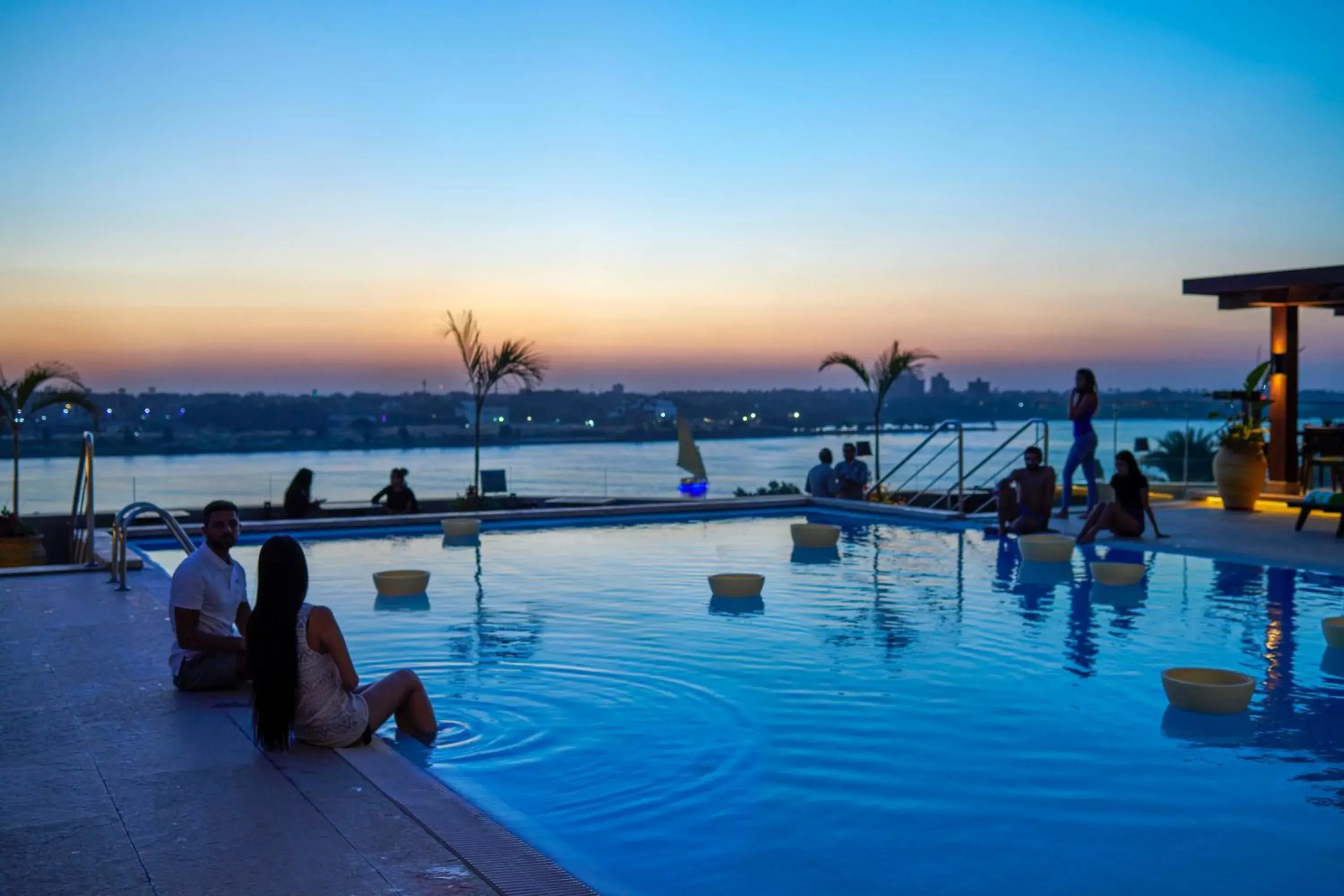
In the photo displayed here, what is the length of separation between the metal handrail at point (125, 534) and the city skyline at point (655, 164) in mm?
7814

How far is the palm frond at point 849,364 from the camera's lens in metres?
21.2

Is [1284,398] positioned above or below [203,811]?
above

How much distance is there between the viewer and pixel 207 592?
5445mm

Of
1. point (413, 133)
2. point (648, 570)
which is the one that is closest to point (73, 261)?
point (413, 133)

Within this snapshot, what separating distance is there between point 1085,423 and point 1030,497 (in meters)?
1.10

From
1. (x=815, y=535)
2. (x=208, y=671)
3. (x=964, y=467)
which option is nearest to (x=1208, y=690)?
(x=208, y=671)

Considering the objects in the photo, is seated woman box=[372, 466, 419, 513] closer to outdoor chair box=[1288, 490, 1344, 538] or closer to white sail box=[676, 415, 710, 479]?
white sail box=[676, 415, 710, 479]

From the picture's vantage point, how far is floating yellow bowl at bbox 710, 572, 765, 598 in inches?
361

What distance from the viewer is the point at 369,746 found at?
15.3ft

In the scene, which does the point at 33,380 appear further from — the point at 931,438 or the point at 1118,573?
the point at 1118,573

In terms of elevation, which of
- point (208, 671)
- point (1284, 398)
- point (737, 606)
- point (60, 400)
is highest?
point (1284, 398)

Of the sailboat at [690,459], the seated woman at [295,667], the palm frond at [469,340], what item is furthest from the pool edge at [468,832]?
the sailboat at [690,459]

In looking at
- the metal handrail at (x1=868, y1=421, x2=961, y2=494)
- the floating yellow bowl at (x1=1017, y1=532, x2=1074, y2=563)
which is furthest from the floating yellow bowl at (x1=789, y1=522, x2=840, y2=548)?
the metal handrail at (x1=868, y1=421, x2=961, y2=494)

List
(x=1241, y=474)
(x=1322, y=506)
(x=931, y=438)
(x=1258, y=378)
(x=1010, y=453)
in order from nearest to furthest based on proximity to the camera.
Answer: (x=1322, y=506) < (x=1241, y=474) < (x=1258, y=378) < (x=931, y=438) < (x=1010, y=453)
